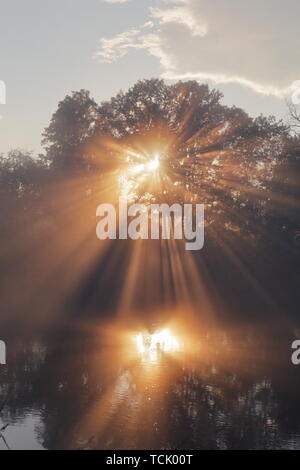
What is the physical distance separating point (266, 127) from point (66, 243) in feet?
90.2

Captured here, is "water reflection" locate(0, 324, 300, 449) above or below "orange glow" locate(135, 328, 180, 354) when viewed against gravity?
below

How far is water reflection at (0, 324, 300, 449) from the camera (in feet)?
60.6

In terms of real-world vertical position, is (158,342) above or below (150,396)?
above

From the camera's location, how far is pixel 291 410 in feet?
71.6

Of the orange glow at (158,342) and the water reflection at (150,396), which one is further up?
the orange glow at (158,342)

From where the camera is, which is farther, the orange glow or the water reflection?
the orange glow

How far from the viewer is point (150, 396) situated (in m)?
22.8

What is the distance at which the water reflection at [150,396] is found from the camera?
18.5 metres

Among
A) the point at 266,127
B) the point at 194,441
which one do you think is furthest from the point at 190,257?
the point at 194,441

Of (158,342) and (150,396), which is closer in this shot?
(150,396)

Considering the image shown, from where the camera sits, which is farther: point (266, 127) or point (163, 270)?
point (266, 127)

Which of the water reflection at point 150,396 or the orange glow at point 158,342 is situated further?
the orange glow at point 158,342
